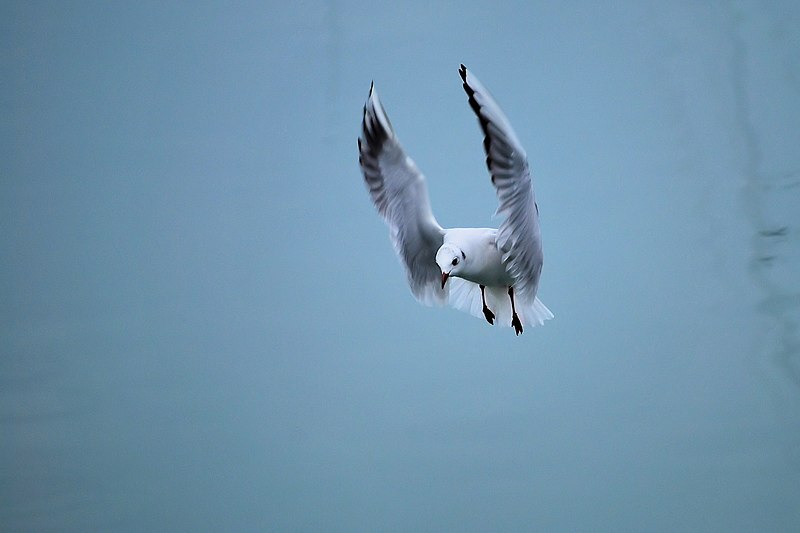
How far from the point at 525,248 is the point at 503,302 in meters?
0.27

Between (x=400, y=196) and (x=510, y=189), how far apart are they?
1.29 feet

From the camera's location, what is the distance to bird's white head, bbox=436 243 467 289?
2.00 meters

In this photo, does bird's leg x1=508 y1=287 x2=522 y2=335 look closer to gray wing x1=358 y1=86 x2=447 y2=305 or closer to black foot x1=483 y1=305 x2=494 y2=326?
black foot x1=483 y1=305 x2=494 y2=326

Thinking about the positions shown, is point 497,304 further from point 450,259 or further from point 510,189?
point 510,189

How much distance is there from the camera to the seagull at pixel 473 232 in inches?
72.4

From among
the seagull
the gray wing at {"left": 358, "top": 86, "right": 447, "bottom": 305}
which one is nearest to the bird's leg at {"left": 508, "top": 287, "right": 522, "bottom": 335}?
the seagull

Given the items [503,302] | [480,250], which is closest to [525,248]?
[480,250]

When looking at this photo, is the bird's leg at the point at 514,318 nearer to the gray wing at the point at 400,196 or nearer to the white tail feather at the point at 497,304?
the white tail feather at the point at 497,304

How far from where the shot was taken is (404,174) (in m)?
2.19

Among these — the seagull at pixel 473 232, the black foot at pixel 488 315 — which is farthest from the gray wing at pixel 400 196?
the black foot at pixel 488 315

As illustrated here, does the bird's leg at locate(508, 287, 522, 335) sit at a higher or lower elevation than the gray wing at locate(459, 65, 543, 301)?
lower

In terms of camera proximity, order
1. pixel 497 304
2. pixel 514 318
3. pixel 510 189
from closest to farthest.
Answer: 1. pixel 510 189
2. pixel 514 318
3. pixel 497 304

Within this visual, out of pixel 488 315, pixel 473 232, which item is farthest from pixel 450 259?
pixel 488 315

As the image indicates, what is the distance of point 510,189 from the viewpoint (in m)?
1.88
